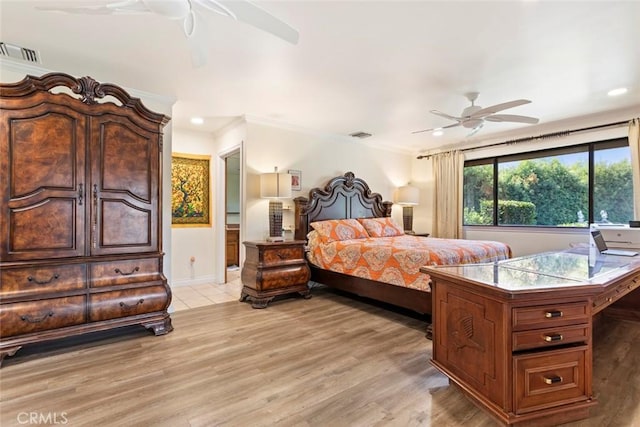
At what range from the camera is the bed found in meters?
3.08

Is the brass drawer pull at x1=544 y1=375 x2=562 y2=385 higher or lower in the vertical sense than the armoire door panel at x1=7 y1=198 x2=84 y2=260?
lower

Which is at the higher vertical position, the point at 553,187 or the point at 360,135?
the point at 360,135

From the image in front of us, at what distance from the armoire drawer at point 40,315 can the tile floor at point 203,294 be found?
1241 millimetres

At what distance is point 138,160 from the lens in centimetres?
286

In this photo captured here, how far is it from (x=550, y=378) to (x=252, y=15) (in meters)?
2.59

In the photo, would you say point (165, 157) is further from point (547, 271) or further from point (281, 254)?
point (547, 271)

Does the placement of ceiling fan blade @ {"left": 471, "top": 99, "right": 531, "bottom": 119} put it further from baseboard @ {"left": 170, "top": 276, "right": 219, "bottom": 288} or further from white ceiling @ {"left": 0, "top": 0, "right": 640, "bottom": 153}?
baseboard @ {"left": 170, "top": 276, "right": 219, "bottom": 288}

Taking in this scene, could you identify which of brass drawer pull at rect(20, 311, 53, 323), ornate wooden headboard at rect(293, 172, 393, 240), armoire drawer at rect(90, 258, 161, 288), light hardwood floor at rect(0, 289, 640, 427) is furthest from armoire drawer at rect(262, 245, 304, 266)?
brass drawer pull at rect(20, 311, 53, 323)

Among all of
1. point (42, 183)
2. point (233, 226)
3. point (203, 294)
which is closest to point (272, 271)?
point (203, 294)

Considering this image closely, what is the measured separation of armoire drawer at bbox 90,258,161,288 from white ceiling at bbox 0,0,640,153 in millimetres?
1849

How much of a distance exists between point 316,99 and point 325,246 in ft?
6.36

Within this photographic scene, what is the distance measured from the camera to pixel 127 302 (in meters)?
2.72

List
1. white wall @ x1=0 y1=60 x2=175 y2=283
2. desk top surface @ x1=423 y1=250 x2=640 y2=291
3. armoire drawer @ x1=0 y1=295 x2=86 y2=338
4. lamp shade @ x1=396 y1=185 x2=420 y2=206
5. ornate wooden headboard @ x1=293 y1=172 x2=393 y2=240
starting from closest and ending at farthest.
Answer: desk top surface @ x1=423 y1=250 x2=640 y2=291
armoire drawer @ x1=0 y1=295 x2=86 y2=338
white wall @ x1=0 y1=60 x2=175 y2=283
ornate wooden headboard @ x1=293 y1=172 x2=393 y2=240
lamp shade @ x1=396 y1=185 x2=420 y2=206

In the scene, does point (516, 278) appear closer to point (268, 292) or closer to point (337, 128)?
point (268, 292)
